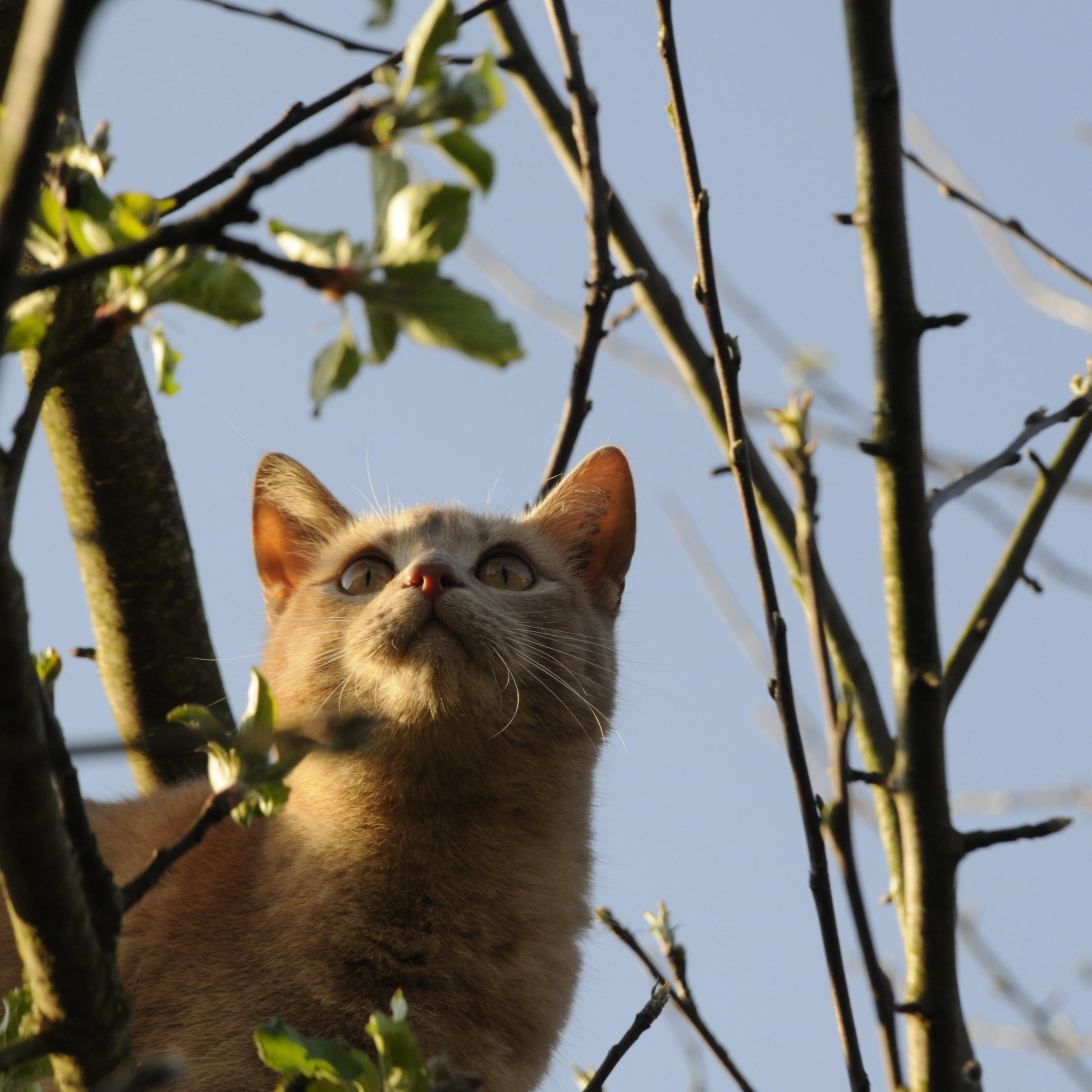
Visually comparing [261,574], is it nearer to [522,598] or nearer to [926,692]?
[522,598]

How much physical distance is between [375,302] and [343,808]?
1.97 m

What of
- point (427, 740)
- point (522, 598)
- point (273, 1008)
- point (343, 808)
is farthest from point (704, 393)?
point (273, 1008)

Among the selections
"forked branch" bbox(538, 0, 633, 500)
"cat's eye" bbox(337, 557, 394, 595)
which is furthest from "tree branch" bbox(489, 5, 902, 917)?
"cat's eye" bbox(337, 557, 394, 595)

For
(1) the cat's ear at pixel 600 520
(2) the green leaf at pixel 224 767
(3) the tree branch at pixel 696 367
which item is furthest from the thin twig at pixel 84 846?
(1) the cat's ear at pixel 600 520

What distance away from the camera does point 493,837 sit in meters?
2.81

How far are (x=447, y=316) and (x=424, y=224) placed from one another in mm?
74

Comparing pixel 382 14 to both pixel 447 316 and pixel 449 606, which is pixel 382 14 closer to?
pixel 447 316

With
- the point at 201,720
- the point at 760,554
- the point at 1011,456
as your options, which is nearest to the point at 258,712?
the point at 201,720

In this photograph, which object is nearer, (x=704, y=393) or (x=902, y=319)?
(x=902, y=319)

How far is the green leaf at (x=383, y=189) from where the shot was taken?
991 mm

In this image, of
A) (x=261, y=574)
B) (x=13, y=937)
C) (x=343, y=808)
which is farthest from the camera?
(x=261, y=574)

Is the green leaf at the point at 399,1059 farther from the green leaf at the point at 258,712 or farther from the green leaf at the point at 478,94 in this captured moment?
the green leaf at the point at 478,94

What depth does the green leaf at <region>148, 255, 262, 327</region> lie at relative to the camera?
1036 millimetres

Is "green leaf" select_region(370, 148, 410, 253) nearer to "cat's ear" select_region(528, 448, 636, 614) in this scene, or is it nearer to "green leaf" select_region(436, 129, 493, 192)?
"green leaf" select_region(436, 129, 493, 192)
